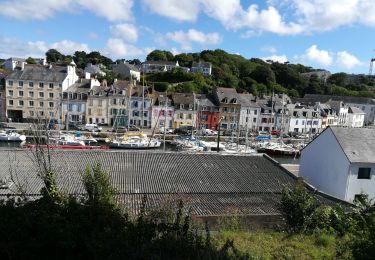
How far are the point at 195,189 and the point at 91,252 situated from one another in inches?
473

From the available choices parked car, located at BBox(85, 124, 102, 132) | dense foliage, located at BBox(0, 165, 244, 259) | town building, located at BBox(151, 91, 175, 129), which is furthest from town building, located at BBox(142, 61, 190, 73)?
dense foliage, located at BBox(0, 165, 244, 259)

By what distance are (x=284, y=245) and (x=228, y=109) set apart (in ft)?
163

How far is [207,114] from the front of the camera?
2256 inches

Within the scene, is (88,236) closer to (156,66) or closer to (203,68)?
(203,68)

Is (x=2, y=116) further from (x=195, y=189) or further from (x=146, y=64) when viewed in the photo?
(x=146, y=64)

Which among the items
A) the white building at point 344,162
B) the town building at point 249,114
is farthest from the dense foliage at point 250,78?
the white building at point 344,162

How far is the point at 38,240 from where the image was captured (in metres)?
7.29

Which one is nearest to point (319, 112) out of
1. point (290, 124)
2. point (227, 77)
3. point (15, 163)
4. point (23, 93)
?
point (290, 124)

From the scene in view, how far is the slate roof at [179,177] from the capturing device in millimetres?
17266

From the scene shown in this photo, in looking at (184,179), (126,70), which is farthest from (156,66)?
(184,179)

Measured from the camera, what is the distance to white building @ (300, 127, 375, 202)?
23.4 metres

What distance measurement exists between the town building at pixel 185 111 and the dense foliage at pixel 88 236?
47.2m

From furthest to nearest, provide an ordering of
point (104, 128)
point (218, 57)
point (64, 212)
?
1. point (218, 57)
2. point (104, 128)
3. point (64, 212)

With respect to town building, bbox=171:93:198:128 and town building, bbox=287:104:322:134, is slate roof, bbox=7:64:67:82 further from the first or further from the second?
town building, bbox=287:104:322:134
